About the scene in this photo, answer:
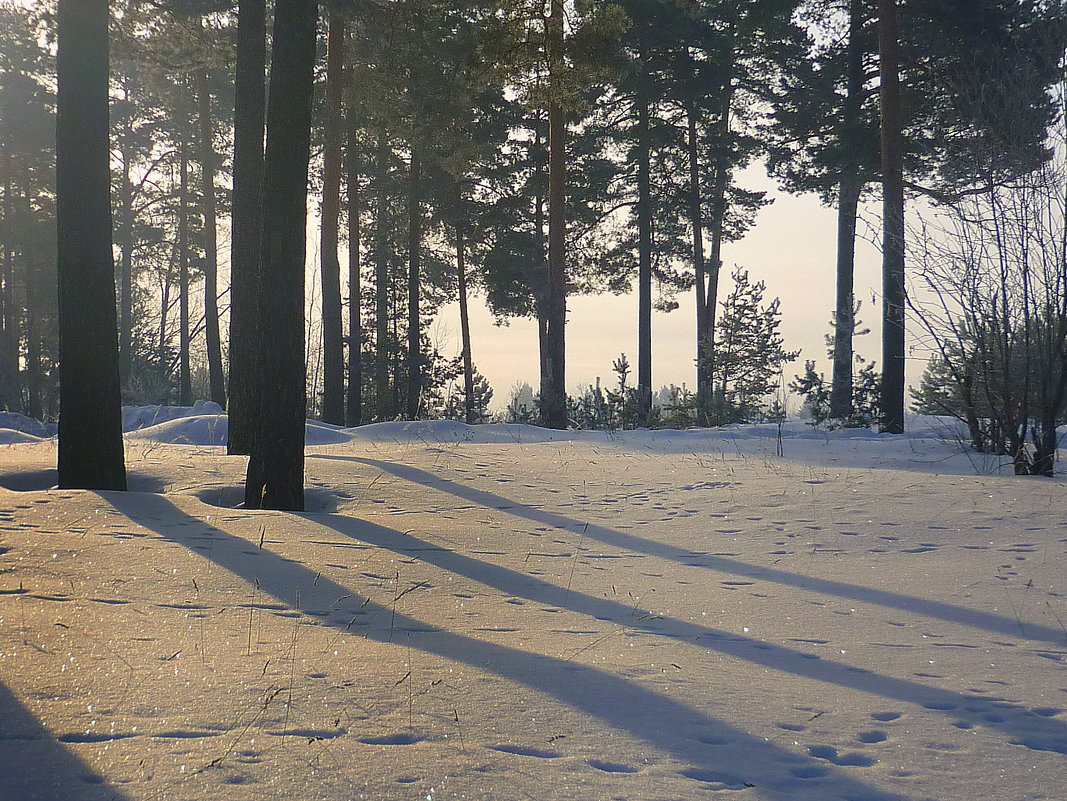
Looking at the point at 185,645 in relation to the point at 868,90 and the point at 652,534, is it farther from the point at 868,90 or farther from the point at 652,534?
the point at 868,90

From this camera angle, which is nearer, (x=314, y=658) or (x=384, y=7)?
(x=314, y=658)

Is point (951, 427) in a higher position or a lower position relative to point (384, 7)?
lower

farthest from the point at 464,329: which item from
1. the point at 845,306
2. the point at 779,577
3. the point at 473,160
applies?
the point at 779,577

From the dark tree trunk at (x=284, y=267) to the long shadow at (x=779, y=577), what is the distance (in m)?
1.27

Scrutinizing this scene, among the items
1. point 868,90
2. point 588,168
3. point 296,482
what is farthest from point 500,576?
point 588,168

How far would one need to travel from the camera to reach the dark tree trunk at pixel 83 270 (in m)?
5.75

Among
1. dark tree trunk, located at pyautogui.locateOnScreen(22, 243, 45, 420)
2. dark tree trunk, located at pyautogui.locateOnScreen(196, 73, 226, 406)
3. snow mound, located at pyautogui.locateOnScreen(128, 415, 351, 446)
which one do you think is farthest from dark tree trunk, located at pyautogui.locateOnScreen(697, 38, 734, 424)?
dark tree trunk, located at pyautogui.locateOnScreen(22, 243, 45, 420)

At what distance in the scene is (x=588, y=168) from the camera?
19.8m

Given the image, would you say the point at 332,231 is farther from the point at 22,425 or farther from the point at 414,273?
the point at 22,425

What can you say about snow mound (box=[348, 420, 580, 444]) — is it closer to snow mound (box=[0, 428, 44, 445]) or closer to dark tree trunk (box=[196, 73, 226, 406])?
snow mound (box=[0, 428, 44, 445])

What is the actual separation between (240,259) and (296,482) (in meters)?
3.68

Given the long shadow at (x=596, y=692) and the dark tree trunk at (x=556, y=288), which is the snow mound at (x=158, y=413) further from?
the long shadow at (x=596, y=692)

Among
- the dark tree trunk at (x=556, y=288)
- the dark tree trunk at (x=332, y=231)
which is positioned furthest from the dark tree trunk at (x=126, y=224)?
the dark tree trunk at (x=556, y=288)

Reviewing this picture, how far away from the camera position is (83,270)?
5758 mm
